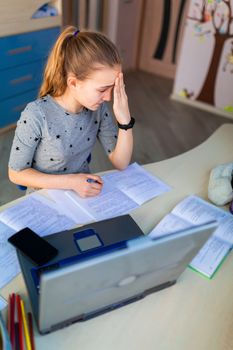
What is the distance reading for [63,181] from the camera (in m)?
1.16

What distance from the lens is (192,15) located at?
136 inches

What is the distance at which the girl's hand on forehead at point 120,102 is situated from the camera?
1172mm

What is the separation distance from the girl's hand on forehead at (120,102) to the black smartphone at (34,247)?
583mm

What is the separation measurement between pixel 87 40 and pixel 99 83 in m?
0.15

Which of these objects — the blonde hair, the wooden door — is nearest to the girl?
the blonde hair

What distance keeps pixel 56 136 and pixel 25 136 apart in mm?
118

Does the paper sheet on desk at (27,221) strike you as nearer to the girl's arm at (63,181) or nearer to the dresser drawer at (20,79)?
the girl's arm at (63,181)

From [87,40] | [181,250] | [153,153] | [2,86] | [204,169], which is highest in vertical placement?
[87,40]

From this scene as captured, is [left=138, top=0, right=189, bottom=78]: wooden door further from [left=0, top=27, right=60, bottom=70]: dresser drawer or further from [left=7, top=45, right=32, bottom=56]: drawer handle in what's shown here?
[left=7, top=45, right=32, bottom=56]: drawer handle

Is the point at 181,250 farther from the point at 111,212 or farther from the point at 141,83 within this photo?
the point at 141,83

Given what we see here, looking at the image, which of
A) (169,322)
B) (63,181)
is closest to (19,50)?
(63,181)

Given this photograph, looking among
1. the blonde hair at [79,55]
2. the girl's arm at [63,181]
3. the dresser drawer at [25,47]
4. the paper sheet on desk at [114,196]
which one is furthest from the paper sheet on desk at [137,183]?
the dresser drawer at [25,47]

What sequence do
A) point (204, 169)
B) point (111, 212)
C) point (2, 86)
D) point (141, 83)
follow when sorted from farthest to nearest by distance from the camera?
1. point (141, 83)
2. point (2, 86)
3. point (204, 169)
4. point (111, 212)

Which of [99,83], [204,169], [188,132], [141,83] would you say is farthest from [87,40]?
[141,83]
